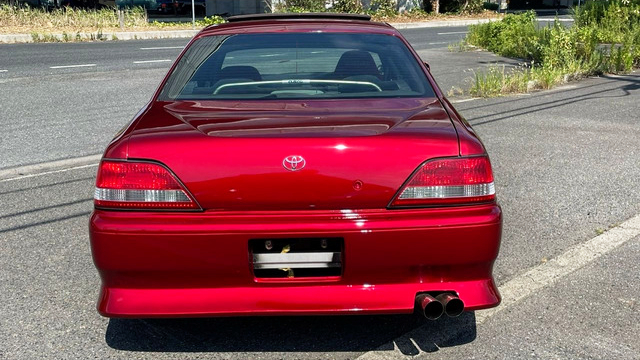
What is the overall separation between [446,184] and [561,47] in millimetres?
12257

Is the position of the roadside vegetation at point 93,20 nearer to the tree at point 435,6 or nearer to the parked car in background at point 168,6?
the tree at point 435,6

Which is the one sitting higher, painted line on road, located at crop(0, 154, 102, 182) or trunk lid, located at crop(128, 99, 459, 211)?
trunk lid, located at crop(128, 99, 459, 211)

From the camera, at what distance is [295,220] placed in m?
2.99

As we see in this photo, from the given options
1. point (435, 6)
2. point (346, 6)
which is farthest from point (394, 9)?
point (346, 6)

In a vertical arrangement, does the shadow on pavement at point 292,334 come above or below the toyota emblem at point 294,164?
below

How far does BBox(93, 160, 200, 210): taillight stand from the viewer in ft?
9.85

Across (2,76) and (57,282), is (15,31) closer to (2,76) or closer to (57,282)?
(2,76)

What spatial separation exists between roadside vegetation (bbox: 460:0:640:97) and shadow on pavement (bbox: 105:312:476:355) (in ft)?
27.4

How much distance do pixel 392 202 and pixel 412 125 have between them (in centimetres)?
38

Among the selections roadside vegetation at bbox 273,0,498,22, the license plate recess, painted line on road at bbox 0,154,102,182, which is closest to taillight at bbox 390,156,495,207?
the license plate recess

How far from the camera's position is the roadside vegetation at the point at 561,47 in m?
12.3

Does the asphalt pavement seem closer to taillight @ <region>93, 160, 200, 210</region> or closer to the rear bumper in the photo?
the rear bumper

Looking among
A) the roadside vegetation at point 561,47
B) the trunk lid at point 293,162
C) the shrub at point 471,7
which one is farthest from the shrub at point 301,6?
the trunk lid at point 293,162

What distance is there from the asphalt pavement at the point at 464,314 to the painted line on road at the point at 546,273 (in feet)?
0.04
